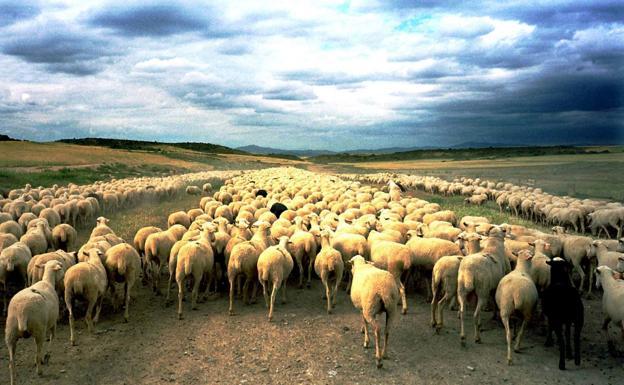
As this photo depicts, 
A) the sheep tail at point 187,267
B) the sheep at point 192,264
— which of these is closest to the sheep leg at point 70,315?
the sheep at point 192,264

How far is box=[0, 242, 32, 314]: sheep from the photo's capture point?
9414 mm

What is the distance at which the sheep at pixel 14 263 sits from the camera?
30.9ft

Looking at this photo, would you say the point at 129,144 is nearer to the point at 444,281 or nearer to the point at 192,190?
the point at 192,190

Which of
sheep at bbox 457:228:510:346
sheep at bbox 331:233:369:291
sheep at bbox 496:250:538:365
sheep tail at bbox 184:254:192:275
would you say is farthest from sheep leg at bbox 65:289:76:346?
sheep at bbox 496:250:538:365

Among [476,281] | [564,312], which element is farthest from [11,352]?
[564,312]

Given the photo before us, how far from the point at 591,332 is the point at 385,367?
450 centimetres

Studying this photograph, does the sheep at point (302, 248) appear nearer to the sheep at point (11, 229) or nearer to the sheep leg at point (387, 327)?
the sheep leg at point (387, 327)

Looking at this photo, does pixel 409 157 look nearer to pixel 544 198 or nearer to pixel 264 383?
pixel 544 198

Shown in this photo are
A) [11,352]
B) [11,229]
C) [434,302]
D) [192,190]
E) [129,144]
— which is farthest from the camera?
[129,144]

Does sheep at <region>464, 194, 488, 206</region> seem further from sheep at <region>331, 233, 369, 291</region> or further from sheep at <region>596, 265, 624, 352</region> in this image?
sheep at <region>596, 265, 624, 352</region>

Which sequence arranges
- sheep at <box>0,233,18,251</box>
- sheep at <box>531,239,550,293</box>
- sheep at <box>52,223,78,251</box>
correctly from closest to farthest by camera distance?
sheep at <box>531,239,550,293</box> → sheep at <box>0,233,18,251</box> → sheep at <box>52,223,78,251</box>

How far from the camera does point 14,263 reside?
9508 millimetres

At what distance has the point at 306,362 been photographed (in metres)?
7.45

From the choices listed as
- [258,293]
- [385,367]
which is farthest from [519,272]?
[258,293]
